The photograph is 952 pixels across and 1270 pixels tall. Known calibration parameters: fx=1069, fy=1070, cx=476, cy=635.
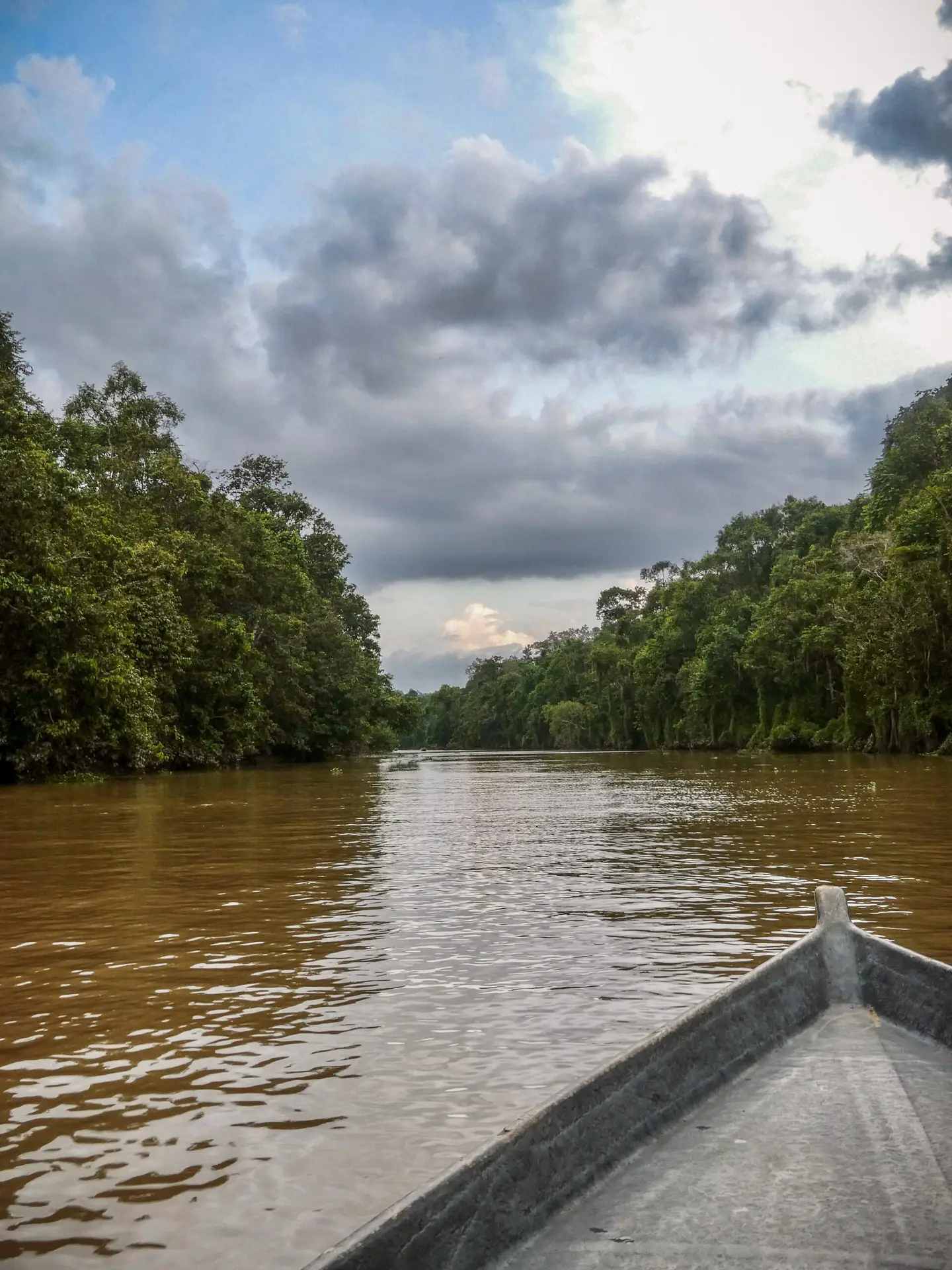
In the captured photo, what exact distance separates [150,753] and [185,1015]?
27.9 metres

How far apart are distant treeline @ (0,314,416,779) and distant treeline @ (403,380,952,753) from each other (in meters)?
22.3

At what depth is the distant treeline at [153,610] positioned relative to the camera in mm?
24719

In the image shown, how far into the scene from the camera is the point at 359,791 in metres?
23.2

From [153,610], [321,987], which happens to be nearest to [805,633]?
[153,610]

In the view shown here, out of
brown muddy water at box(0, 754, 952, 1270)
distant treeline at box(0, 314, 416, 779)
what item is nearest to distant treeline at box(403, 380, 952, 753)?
distant treeline at box(0, 314, 416, 779)

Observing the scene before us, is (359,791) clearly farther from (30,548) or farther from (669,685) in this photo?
(669,685)

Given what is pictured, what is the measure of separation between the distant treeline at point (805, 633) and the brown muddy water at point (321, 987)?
30.0 m

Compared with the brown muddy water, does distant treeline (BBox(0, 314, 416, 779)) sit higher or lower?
higher

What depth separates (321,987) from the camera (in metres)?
5.02

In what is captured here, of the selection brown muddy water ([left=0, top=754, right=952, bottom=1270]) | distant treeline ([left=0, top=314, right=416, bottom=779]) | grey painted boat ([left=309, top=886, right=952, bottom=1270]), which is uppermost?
distant treeline ([left=0, top=314, right=416, bottom=779])

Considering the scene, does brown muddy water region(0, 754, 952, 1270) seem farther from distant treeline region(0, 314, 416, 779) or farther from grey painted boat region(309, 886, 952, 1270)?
distant treeline region(0, 314, 416, 779)

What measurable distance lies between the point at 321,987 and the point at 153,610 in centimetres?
2937

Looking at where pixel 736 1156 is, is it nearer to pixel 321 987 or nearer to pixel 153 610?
pixel 321 987

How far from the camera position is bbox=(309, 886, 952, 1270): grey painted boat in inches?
83.7
